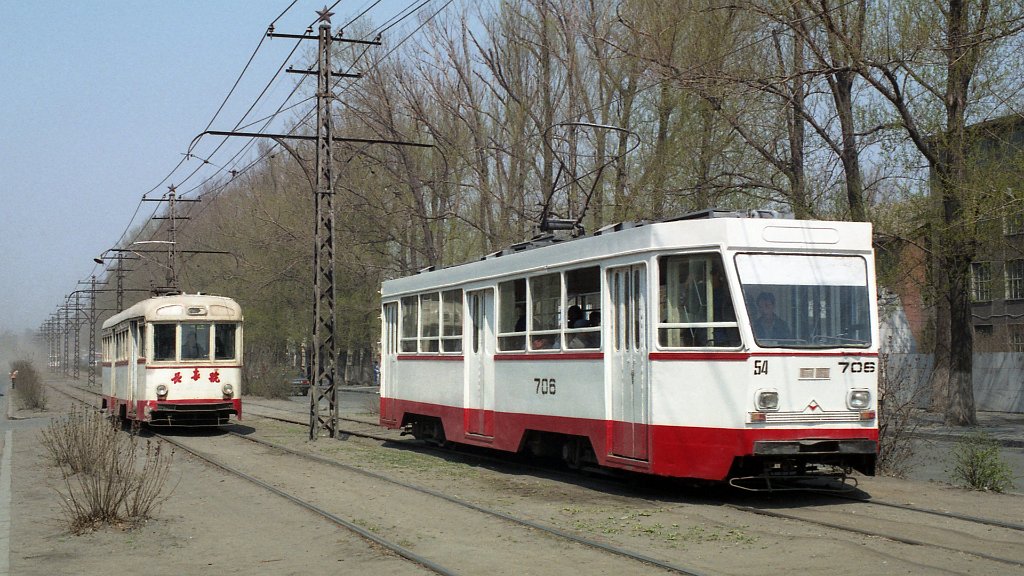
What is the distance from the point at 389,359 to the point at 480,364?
4357 mm

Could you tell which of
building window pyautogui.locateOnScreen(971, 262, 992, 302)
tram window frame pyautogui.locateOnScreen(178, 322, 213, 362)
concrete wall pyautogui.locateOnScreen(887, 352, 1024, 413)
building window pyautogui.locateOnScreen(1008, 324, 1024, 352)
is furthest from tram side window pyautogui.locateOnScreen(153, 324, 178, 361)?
building window pyautogui.locateOnScreen(1008, 324, 1024, 352)

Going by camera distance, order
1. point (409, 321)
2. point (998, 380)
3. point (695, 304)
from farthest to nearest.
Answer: point (998, 380) < point (409, 321) < point (695, 304)

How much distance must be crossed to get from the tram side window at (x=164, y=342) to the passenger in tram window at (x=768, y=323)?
1554 centimetres

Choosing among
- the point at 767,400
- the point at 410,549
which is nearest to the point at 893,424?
the point at 767,400

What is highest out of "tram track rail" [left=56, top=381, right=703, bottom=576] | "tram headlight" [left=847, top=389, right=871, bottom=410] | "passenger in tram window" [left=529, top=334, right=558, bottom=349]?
"passenger in tram window" [left=529, top=334, right=558, bottom=349]

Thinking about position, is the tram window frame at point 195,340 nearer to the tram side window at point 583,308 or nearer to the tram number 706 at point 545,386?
the tram number 706 at point 545,386

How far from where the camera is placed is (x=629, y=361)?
1219 cm

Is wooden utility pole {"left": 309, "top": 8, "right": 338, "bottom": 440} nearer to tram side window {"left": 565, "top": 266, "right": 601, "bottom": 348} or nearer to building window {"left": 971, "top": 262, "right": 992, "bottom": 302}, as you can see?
tram side window {"left": 565, "top": 266, "right": 601, "bottom": 348}

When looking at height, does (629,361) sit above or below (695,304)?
below

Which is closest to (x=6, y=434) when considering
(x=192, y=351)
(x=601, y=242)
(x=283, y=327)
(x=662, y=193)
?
(x=192, y=351)

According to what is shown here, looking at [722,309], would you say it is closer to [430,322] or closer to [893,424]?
[893,424]

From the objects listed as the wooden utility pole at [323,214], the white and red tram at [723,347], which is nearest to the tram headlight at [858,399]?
the white and red tram at [723,347]

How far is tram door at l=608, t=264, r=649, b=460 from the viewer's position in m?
11.9

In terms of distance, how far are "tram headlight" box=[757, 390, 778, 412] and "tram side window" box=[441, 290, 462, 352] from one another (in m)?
6.40
